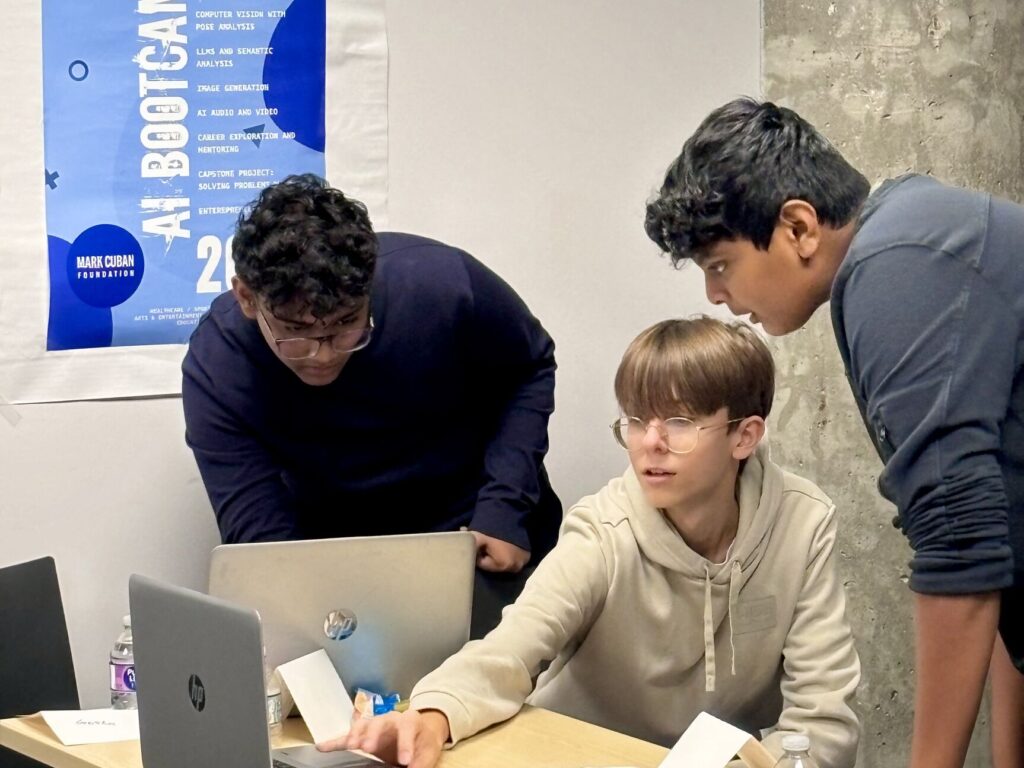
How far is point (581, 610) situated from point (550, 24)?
1.63 m

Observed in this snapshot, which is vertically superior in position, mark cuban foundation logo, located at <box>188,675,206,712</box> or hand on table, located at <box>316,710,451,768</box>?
mark cuban foundation logo, located at <box>188,675,206,712</box>

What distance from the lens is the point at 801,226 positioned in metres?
1.52

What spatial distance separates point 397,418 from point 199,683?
1.05 m

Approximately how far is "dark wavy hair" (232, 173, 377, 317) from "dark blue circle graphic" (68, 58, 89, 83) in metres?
0.70

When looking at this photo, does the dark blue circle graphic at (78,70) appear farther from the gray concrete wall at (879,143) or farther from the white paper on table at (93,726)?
the gray concrete wall at (879,143)

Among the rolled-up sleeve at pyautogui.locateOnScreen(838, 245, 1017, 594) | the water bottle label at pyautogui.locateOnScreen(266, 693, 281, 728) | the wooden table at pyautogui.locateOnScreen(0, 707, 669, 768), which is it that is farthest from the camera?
the water bottle label at pyautogui.locateOnScreen(266, 693, 281, 728)

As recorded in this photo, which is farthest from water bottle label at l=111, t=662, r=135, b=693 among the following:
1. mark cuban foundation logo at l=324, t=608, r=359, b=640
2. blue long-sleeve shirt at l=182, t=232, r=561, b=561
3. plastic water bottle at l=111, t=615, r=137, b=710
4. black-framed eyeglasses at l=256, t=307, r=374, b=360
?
black-framed eyeglasses at l=256, t=307, r=374, b=360

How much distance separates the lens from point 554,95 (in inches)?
121

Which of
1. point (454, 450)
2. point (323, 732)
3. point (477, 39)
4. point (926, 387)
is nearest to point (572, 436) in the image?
point (454, 450)

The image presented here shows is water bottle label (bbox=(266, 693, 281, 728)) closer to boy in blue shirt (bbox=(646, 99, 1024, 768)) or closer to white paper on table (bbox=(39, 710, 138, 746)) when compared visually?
white paper on table (bbox=(39, 710, 138, 746))

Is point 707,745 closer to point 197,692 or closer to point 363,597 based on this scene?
point 363,597

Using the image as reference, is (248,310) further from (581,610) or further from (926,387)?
(926,387)

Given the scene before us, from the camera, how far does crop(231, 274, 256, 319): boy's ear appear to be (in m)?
2.12

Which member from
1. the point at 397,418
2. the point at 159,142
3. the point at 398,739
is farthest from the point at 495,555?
the point at 159,142
